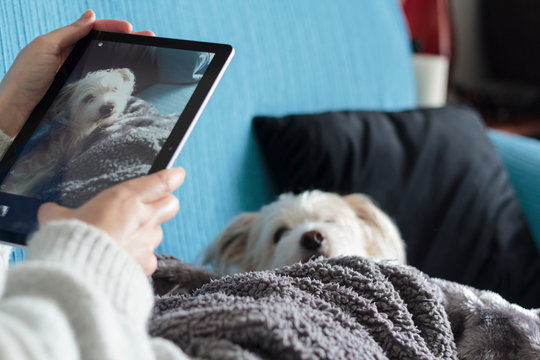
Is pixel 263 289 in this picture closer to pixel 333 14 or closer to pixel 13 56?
pixel 13 56

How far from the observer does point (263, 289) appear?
0.66 m

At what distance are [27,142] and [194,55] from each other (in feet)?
0.76

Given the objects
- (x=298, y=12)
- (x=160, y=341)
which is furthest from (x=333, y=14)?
(x=160, y=341)

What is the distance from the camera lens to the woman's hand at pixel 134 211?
0.53m

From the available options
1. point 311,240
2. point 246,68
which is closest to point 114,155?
point 311,240

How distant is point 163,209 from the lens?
1.86ft

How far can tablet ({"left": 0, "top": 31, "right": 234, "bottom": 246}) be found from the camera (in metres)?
0.61

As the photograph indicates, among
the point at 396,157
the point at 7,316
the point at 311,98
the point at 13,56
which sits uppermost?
the point at 13,56

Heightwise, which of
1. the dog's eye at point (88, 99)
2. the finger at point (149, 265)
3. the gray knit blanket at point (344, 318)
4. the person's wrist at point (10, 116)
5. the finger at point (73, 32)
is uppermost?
the finger at point (73, 32)

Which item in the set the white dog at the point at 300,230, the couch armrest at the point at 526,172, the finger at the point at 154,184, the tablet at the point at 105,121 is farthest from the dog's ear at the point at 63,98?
the couch armrest at the point at 526,172

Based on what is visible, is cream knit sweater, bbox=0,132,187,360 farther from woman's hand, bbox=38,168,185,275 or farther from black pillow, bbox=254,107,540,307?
black pillow, bbox=254,107,540,307

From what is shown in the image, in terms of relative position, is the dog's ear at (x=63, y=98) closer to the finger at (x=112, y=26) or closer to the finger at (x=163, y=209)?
the finger at (x=112, y=26)

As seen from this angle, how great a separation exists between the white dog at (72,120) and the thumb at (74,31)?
8 cm

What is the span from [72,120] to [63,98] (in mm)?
54
